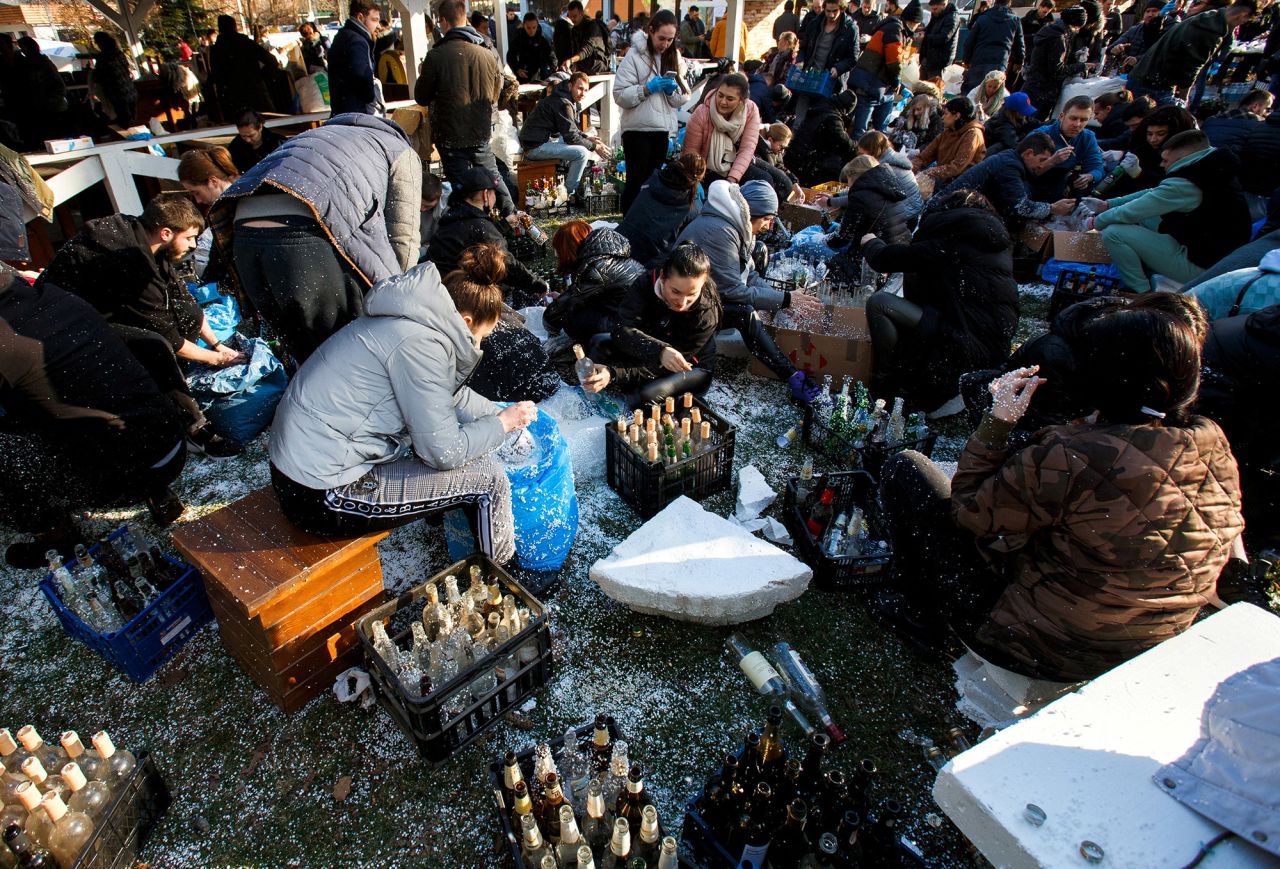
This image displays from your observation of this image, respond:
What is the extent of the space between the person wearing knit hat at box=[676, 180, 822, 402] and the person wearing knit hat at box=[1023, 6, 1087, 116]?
26.7 feet

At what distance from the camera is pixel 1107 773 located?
1727mm

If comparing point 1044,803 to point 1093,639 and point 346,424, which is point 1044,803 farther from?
point 346,424

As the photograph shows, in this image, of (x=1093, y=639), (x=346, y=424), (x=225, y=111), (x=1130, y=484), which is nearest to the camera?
(x=1130, y=484)

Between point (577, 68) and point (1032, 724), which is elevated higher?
point (577, 68)

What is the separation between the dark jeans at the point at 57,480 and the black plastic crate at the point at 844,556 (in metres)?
3.30

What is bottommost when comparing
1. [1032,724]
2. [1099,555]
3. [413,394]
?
[1032,724]

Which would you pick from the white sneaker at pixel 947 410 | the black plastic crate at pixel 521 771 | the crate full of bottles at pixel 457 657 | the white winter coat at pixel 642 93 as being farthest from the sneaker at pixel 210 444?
the white winter coat at pixel 642 93

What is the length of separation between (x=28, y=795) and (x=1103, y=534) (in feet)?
10.9

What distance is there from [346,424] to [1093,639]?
9.18 ft

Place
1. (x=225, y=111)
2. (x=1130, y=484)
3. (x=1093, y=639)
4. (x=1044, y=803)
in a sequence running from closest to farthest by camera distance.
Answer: (x=1044, y=803) < (x=1130, y=484) < (x=1093, y=639) < (x=225, y=111)

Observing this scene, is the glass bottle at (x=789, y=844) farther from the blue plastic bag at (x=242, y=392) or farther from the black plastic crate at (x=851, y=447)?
the blue plastic bag at (x=242, y=392)

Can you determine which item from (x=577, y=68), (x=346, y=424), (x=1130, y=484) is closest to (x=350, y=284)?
(x=346, y=424)

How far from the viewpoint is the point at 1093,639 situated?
229 centimetres

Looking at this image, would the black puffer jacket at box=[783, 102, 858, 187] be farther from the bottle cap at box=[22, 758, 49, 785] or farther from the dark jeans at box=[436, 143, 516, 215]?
the bottle cap at box=[22, 758, 49, 785]
